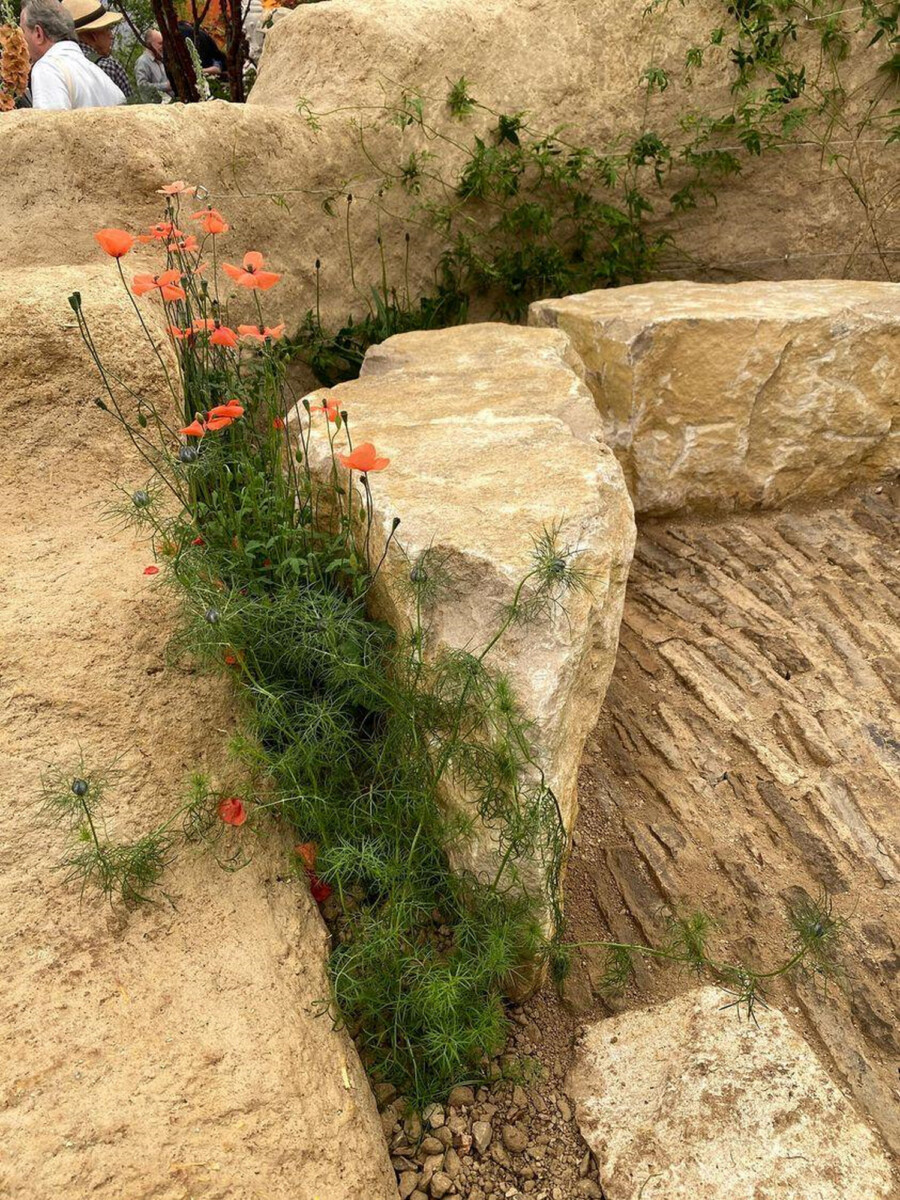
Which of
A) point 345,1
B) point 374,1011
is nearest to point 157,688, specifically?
point 374,1011

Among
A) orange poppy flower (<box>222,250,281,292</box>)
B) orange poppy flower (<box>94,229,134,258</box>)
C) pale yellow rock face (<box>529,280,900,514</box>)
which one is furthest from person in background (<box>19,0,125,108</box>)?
orange poppy flower (<box>94,229,134,258</box>)

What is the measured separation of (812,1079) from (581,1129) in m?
0.54

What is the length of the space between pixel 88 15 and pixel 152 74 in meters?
2.00

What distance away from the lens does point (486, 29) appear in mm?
4371

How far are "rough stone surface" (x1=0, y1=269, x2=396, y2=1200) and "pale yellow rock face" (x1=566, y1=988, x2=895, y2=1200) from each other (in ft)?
1.79

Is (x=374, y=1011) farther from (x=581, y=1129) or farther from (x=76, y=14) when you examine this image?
(x=76, y=14)

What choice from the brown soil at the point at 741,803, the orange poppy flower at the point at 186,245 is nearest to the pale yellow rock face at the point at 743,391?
the brown soil at the point at 741,803

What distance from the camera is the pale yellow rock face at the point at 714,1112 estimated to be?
7.13 feet

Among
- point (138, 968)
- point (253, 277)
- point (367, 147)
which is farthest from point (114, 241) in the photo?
point (367, 147)

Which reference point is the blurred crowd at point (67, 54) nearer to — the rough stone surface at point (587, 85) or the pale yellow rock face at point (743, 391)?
the rough stone surface at point (587, 85)

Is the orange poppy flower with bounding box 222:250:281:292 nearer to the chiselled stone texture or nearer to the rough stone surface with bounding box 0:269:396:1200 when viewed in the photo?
the rough stone surface with bounding box 0:269:396:1200

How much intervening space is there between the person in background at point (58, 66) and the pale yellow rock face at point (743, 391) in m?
2.99

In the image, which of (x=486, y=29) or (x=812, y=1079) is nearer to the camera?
(x=812, y=1079)

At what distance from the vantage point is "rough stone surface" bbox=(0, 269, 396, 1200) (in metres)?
1.94
